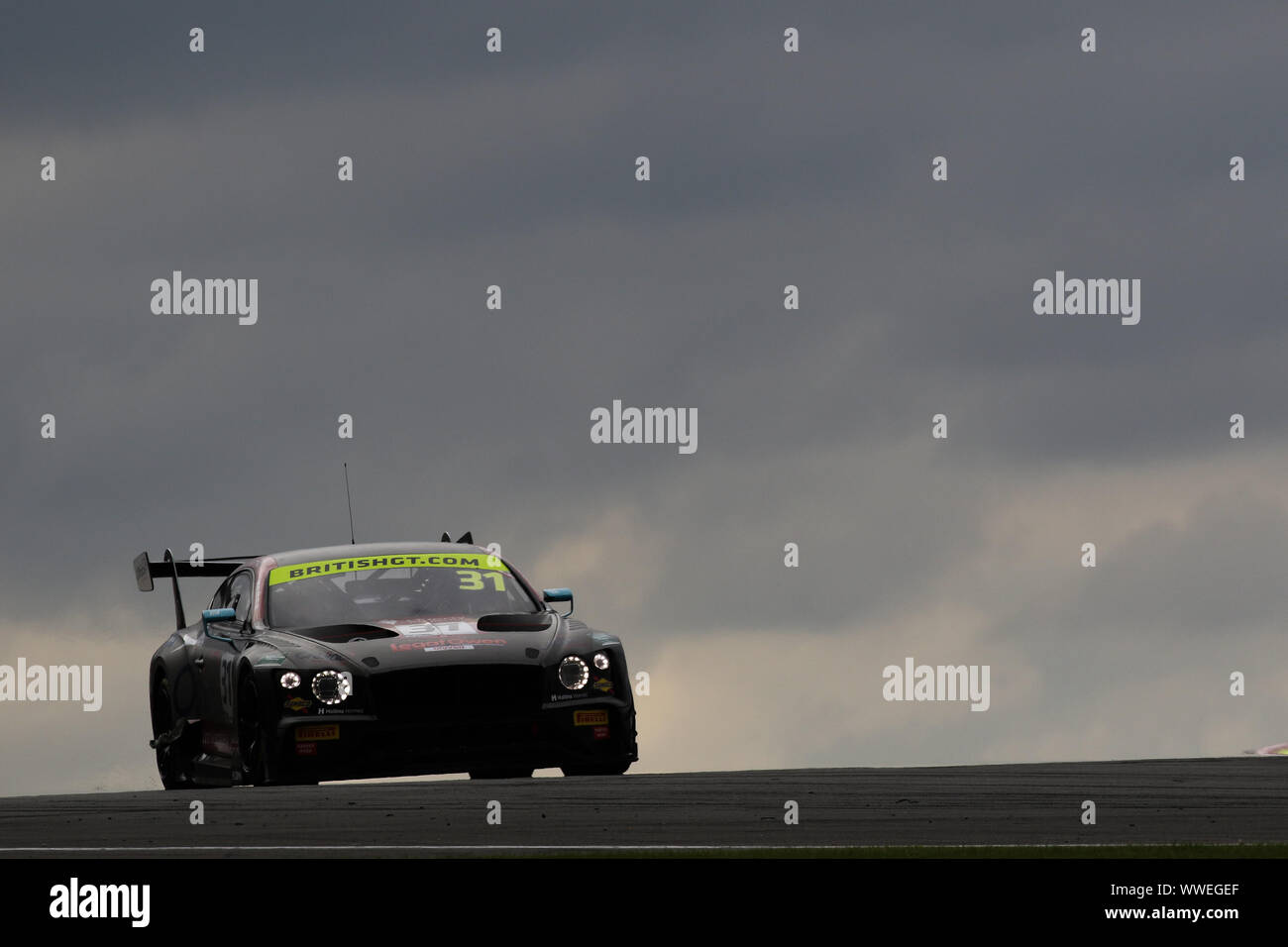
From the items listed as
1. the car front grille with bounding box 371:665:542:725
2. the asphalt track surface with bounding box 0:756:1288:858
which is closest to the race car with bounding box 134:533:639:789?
the car front grille with bounding box 371:665:542:725

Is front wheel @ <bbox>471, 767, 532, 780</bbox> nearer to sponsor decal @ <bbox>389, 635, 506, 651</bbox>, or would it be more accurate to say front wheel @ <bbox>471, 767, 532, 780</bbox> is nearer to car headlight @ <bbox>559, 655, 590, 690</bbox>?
car headlight @ <bbox>559, 655, 590, 690</bbox>

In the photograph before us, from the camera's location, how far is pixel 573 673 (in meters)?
14.5

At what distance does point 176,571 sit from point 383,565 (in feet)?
9.25

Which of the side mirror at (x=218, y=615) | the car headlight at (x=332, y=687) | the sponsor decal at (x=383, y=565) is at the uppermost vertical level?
the sponsor decal at (x=383, y=565)

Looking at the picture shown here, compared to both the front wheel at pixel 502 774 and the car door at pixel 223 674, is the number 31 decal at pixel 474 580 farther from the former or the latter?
the car door at pixel 223 674

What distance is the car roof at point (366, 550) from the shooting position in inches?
616

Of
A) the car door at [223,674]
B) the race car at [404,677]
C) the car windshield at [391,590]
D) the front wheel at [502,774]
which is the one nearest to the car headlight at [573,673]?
the race car at [404,677]

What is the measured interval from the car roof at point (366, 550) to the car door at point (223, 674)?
329 millimetres
